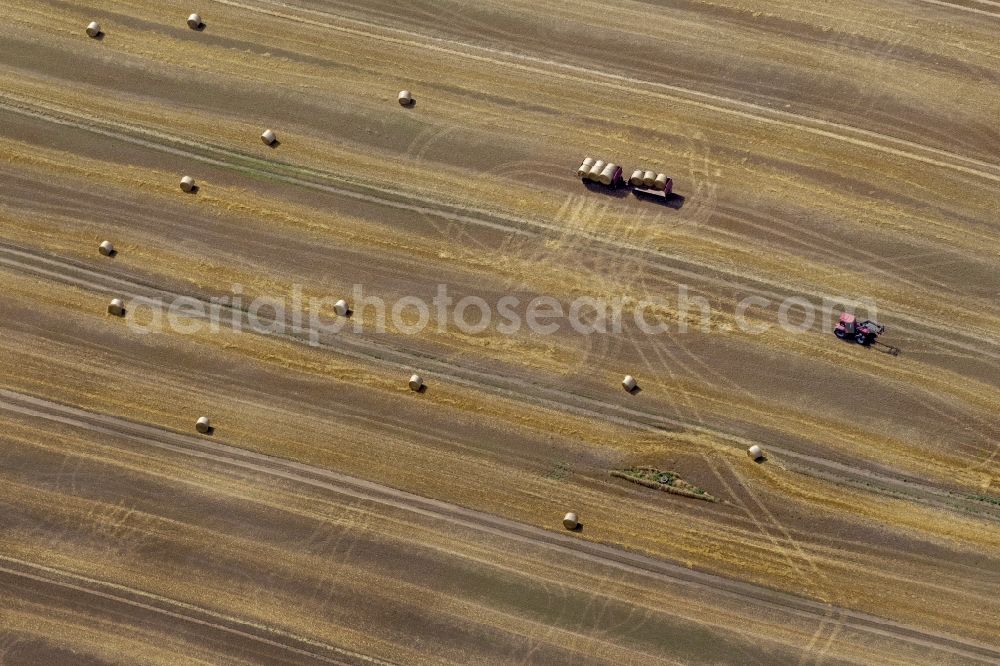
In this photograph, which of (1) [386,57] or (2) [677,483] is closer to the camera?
(2) [677,483]

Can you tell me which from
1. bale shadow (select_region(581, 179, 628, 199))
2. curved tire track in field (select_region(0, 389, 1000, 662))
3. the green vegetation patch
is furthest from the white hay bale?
the green vegetation patch

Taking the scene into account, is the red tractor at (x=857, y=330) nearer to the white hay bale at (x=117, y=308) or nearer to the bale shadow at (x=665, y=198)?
the bale shadow at (x=665, y=198)

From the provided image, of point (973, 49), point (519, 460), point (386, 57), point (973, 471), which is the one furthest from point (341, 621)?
point (973, 49)

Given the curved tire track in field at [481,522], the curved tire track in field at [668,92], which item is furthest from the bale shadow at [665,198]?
the curved tire track in field at [481,522]

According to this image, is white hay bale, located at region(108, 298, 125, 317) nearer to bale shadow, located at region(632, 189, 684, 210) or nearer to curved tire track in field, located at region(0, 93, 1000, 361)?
curved tire track in field, located at region(0, 93, 1000, 361)

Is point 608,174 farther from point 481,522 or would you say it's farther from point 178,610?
point 178,610

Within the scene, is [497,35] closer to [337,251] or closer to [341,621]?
[337,251]
